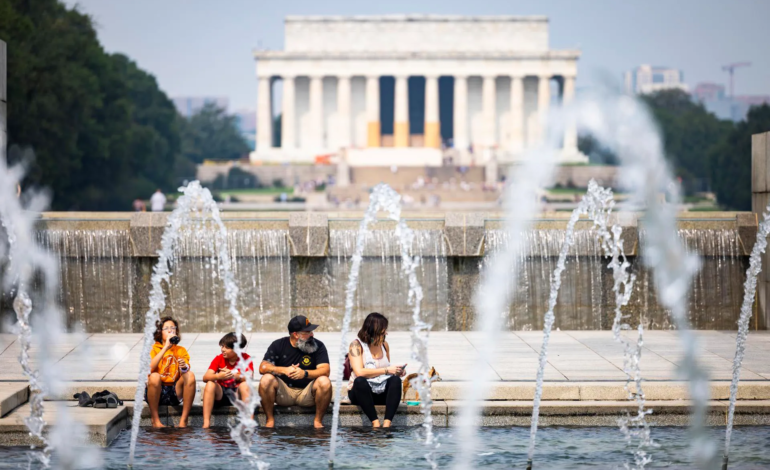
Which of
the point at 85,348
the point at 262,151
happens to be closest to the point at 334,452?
the point at 85,348

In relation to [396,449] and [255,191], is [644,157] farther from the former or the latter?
[255,191]

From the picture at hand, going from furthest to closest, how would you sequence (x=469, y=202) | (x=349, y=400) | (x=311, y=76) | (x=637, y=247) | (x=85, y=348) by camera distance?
(x=311, y=76)
(x=469, y=202)
(x=637, y=247)
(x=85, y=348)
(x=349, y=400)

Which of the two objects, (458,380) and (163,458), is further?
(458,380)

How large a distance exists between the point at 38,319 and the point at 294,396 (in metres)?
6.41

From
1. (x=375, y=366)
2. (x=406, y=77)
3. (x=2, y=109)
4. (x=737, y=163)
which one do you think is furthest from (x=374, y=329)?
(x=406, y=77)

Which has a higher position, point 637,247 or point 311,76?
point 311,76

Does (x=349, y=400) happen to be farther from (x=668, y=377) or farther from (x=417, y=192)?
(x=417, y=192)

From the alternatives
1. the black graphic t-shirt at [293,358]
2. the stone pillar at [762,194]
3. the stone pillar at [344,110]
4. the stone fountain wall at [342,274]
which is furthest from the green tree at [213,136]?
the black graphic t-shirt at [293,358]

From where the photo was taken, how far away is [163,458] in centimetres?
977

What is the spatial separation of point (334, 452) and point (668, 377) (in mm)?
4226

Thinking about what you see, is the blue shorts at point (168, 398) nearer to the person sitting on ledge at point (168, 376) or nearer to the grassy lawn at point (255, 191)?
the person sitting on ledge at point (168, 376)

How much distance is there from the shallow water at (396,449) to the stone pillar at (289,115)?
100034mm

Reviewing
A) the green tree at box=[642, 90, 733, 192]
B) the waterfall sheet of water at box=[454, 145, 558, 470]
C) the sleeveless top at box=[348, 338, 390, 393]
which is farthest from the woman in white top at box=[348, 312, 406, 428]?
the green tree at box=[642, 90, 733, 192]

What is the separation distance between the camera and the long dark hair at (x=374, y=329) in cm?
1102
